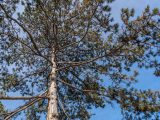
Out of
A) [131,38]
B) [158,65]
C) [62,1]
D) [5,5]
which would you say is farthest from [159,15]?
[5,5]

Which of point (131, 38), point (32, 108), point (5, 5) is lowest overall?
point (32, 108)

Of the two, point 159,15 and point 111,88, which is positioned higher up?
point 159,15

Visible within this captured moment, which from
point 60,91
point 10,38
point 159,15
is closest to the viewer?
point 159,15

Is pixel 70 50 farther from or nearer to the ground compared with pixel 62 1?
nearer to the ground

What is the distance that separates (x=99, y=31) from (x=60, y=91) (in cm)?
324

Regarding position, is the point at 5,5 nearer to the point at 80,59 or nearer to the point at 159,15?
the point at 80,59

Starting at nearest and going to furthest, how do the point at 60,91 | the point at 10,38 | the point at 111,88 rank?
the point at 111,88 < the point at 10,38 < the point at 60,91

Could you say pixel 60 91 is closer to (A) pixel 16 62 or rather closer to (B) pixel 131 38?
(A) pixel 16 62

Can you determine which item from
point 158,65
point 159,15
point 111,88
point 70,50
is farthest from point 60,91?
point 159,15

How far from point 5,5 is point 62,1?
2444mm

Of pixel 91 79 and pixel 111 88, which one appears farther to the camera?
pixel 91 79

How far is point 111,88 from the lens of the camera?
13102 mm

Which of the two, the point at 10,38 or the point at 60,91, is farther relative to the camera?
the point at 60,91

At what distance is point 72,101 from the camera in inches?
595
